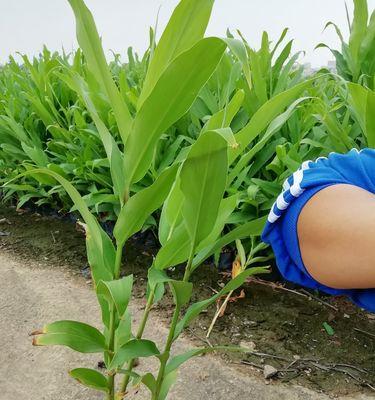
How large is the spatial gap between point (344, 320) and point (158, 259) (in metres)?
0.83

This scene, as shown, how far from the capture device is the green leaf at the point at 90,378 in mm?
844

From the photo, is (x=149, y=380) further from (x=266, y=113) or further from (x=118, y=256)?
(x=266, y=113)

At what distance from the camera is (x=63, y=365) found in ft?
4.06

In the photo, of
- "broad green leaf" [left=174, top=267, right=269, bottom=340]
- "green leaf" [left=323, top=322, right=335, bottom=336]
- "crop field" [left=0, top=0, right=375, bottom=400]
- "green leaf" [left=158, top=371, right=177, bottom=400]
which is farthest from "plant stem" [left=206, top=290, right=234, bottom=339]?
"broad green leaf" [left=174, top=267, right=269, bottom=340]

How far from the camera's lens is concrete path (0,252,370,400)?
1.15m

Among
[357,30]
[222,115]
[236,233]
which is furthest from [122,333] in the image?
[357,30]

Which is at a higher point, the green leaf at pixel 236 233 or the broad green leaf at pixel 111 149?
the broad green leaf at pixel 111 149

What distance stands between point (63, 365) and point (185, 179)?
2.60 feet

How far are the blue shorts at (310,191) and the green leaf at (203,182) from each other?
0.08m

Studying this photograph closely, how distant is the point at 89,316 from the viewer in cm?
147

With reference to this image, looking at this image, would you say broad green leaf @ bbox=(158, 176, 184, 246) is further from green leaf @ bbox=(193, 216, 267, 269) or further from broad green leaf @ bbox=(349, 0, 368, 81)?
broad green leaf @ bbox=(349, 0, 368, 81)

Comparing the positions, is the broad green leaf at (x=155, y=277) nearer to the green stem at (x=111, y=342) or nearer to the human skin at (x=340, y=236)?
the green stem at (x=111, y=342)

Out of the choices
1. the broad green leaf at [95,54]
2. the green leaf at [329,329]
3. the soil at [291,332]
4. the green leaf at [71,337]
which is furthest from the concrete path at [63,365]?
the broad green leaf at [95,54]

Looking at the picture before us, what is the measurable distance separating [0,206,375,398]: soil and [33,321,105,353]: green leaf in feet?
1.67
